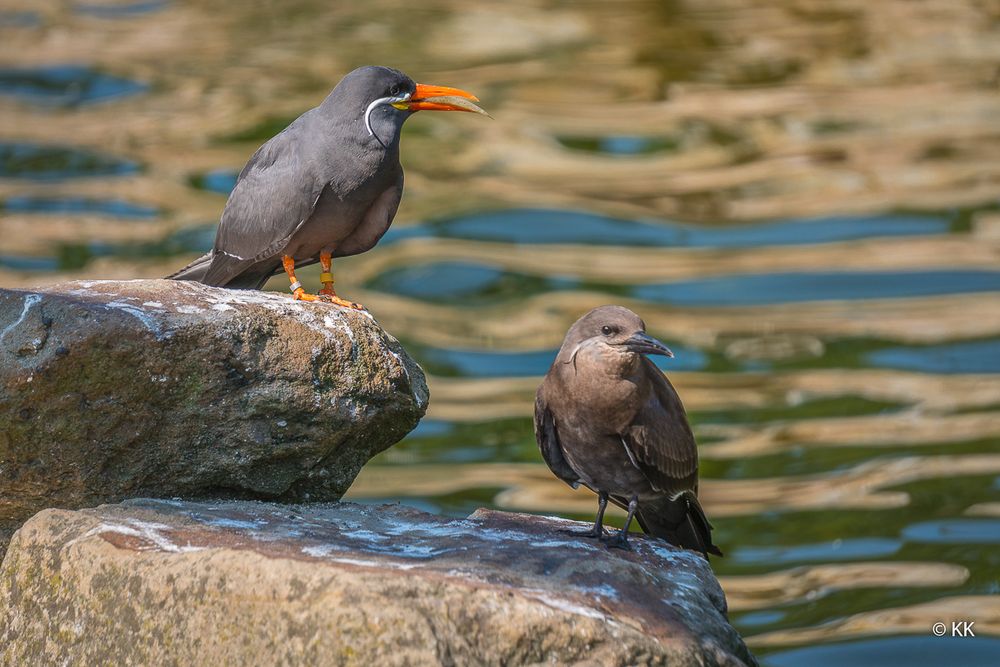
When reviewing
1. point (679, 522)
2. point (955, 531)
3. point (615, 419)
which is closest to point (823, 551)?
point (955, 531)

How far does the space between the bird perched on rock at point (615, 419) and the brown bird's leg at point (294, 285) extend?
1.32m

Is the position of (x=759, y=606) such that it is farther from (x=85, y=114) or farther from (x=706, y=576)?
(x=85, y=114)

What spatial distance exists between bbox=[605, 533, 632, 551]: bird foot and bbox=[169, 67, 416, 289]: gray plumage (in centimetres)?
213

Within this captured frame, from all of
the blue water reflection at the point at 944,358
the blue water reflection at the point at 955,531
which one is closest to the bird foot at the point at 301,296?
the blue water reflection at the point at 955,531

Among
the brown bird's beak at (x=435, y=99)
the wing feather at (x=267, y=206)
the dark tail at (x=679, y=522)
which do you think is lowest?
the dark tail at (x=679, y=522)

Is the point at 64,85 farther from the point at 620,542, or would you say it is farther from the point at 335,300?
the point at 620,542

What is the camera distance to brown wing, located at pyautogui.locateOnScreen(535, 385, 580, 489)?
24.1ft

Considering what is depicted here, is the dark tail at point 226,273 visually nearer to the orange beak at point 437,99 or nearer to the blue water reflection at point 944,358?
the orange beak at point 437,99

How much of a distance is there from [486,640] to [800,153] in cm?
1654

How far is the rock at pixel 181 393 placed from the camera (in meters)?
6.64

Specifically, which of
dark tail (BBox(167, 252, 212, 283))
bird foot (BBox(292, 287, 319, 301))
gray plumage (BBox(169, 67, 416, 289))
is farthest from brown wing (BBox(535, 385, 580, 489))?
dark tail (BBox(167, 252, 212, 283))

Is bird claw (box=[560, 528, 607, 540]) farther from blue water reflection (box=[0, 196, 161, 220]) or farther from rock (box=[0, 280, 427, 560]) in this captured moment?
blue water reflection (box=[0, 196, 161, 220])

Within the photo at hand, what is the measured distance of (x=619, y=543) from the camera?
7027 mm

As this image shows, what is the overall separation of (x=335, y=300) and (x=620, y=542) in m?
1.95
